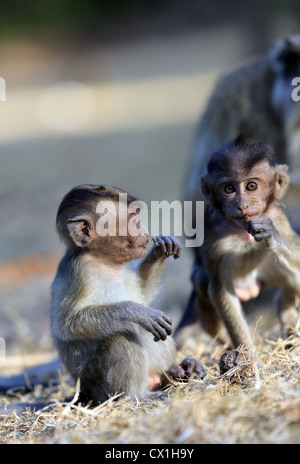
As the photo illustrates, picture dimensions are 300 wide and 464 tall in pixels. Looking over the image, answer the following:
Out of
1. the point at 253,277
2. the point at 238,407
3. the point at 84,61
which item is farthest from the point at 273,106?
the point at 84,61

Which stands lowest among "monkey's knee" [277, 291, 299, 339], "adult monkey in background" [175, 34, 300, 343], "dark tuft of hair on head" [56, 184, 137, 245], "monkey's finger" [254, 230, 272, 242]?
"monkey's knee" [277, 291, 299, 339]

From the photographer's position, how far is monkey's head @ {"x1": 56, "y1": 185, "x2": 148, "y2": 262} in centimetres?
459

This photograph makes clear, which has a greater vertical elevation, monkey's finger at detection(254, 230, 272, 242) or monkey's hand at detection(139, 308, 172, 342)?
monkey's finger at detection(254, 230, 272, 242)

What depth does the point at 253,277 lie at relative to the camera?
17.8ft

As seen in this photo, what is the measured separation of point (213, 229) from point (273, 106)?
3.06m

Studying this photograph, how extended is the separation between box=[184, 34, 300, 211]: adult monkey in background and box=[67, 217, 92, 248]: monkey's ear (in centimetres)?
290

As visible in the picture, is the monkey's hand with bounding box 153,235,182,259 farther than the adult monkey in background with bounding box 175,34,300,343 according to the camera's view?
No

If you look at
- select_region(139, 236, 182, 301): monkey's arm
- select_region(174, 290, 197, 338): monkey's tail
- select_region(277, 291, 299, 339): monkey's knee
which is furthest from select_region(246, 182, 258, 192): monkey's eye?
select_region(174, 290, 197, 338): monkey's tail

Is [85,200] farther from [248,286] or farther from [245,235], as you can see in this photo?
[248,286]

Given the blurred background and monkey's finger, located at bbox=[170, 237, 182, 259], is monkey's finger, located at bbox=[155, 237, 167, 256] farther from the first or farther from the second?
the blurred background

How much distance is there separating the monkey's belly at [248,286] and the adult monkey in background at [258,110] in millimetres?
1997

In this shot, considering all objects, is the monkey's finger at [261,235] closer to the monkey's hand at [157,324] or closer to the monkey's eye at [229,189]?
the monkey's eye at [229,189]

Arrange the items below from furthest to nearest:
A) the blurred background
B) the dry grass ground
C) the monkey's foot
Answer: the blurred background
the monkey's foot
the dry grass ground

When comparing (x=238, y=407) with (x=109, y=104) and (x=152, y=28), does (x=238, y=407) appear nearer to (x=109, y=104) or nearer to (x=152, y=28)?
(x=109, y=104)
